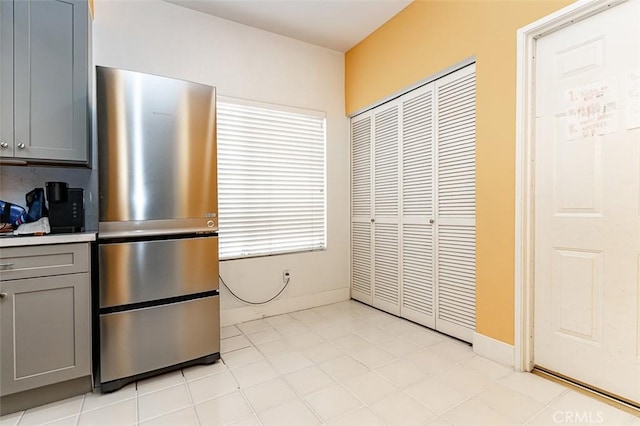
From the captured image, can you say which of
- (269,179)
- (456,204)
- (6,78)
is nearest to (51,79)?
(6,78)

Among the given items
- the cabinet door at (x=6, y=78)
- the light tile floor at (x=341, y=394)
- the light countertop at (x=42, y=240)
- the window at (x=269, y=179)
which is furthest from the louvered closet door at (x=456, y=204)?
the cabinet door at (x=6, y=78)

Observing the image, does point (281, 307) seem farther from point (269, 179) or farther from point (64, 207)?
point (64, 207)

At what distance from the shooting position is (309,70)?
3.50m

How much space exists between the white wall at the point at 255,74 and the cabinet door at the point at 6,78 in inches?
26.7

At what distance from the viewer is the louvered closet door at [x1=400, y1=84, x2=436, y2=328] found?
2.80 m

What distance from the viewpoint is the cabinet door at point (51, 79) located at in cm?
191

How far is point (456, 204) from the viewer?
8.41 feet

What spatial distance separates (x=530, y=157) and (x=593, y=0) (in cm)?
87

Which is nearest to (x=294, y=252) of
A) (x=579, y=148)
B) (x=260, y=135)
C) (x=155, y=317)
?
A: (x=260, y=135)

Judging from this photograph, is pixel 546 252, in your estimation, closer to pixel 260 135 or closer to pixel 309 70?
pixel 260 135

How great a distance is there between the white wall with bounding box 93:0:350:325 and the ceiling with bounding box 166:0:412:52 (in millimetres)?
104

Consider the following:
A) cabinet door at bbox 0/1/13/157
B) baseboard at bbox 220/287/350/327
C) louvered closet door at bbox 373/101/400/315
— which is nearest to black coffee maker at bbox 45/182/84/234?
cabinet door at bbox 0/1/13/157

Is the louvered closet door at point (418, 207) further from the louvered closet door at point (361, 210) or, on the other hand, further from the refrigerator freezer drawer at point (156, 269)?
the refrigerator freezer drawer at point (156, 269)

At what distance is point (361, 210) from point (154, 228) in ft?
7.43
